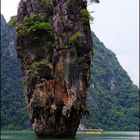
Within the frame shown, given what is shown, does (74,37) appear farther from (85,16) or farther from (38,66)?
(38,66)

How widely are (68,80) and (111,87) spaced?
11931cm

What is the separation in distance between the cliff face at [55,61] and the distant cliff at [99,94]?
256 feet

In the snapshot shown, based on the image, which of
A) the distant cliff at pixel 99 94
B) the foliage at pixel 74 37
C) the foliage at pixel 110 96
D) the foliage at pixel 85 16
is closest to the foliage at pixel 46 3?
the foliage at pixel 85 16

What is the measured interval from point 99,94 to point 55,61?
107320mm

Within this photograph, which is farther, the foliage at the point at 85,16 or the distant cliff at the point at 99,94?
the distant cliff at the point at 99,94

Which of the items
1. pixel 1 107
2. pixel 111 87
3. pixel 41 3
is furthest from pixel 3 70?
pixel 41 3

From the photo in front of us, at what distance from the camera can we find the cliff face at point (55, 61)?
42.2 metres

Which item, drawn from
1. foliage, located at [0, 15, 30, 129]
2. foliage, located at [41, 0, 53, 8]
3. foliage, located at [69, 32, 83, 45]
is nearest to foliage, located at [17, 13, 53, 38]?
foliage, located at [41, 0, 53, 8]

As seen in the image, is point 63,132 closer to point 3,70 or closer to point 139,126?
point 139,126

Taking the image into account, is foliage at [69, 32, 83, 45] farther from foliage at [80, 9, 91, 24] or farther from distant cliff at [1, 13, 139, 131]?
distant cliff at [1, 13, 139, 131]

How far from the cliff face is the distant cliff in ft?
256

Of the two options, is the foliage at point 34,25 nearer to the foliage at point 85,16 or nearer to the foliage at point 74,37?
the foliage at point 74,37

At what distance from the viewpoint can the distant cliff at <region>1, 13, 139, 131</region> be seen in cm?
13150

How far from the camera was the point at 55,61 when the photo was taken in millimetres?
43375
